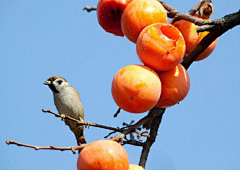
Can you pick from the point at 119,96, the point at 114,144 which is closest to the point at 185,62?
the point at 119,96

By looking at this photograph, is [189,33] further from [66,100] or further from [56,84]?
[56,84]

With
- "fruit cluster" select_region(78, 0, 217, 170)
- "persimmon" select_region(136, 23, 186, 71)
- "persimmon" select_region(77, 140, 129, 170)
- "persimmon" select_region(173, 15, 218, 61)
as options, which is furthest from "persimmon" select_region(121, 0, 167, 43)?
"persimmon" select_region(77, 140, 129, 170)

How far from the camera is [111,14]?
3.49 meters

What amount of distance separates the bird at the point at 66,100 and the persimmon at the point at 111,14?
3.58 m

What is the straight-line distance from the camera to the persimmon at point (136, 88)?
2.61m

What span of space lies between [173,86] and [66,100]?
4457mm

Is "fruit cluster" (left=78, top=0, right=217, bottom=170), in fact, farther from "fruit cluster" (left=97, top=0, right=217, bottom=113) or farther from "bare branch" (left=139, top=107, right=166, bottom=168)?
"bare branch" (left=139, top=107, right=166, bottom=168)

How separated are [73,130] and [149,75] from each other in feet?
16.4

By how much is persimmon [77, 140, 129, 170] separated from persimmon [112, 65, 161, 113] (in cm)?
35

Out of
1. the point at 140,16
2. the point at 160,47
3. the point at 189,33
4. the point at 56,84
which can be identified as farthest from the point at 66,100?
the point at 160,47

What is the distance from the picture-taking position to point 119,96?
2670 millimetres

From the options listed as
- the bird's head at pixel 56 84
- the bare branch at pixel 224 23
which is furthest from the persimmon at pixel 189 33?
the bird's head at pixel 56 84

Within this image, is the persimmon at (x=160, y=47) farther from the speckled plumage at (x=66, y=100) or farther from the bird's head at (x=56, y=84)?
the bird's head at (x=56, y=84)

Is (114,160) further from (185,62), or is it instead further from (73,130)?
(73,130)
